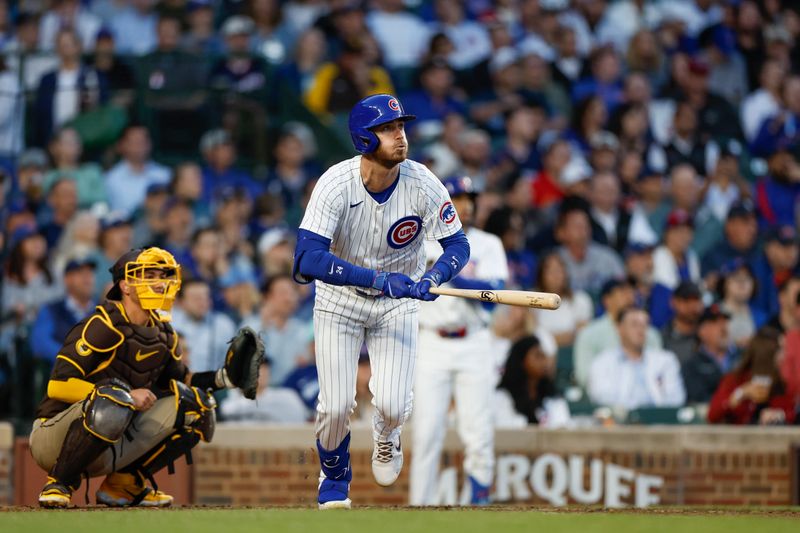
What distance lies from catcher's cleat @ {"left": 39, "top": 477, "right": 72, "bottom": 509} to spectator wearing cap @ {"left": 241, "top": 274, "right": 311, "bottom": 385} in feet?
12.3

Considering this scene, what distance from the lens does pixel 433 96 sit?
13.9 metres

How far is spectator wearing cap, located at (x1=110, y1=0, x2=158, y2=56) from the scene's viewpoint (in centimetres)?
1359

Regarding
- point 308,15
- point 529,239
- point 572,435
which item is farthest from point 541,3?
point 572,435

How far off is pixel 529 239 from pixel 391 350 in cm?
561

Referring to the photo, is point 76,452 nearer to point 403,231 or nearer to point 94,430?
point 94,430

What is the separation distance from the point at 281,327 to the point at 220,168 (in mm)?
1360

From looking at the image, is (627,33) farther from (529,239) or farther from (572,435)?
(572,435)

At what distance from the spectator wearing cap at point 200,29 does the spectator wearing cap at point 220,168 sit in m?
1.95

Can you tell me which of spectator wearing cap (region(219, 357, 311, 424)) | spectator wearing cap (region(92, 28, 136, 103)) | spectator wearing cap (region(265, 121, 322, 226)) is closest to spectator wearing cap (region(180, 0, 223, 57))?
spectator wearing cap (region(265, 121, 322, 226))

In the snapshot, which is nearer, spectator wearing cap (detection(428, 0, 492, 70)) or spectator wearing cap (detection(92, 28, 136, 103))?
spectator wearing cap (detection(92, 28, 136, 103))

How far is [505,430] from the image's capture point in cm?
1030

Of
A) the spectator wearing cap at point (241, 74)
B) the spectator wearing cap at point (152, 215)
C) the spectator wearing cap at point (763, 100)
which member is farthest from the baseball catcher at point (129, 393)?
the spectator wearing cap at point (763, 100)

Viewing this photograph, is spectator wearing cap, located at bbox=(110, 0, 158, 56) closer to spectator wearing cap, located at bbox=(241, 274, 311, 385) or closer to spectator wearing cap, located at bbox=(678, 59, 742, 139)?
spectator wearing cap, located at bbox=(241, 274, 311, 385)

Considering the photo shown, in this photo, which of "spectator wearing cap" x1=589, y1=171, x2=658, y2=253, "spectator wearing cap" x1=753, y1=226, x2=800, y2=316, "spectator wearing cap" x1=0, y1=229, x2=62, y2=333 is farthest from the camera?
"spectator wearing cap" x1=589, y1=171, x2=658, y2=253
